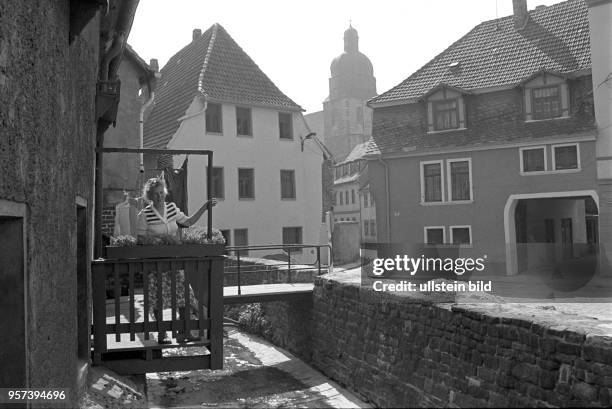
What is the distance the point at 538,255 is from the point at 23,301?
2021 centimetres

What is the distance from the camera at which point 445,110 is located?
2344 centimetres

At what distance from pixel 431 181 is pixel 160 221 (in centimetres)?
1765

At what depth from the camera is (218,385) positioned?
11.7 meters

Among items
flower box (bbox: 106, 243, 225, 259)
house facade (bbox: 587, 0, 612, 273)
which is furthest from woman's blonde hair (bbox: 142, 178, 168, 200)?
house facade (bbox: 587, 0, 612, 273)

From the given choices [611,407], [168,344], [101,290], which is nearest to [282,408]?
[168,344]

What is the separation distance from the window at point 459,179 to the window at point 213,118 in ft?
29.9

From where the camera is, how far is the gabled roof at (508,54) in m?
22.2

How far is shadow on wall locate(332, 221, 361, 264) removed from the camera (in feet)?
53.5

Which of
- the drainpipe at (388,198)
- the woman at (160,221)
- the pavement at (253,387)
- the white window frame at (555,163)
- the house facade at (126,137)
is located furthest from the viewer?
the drainpipe at (388,198)

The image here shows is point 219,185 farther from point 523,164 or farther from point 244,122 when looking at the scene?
point 523,164

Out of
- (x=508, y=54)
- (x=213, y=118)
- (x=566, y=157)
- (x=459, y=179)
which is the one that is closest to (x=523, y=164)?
(x=566, y=157)

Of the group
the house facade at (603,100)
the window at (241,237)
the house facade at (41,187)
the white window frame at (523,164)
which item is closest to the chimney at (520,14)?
the house facade at (603,100)

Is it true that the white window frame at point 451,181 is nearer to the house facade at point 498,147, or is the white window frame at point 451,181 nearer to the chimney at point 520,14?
the house facade at point 498,147

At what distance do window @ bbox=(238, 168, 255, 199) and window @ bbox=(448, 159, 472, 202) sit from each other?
7864mm
